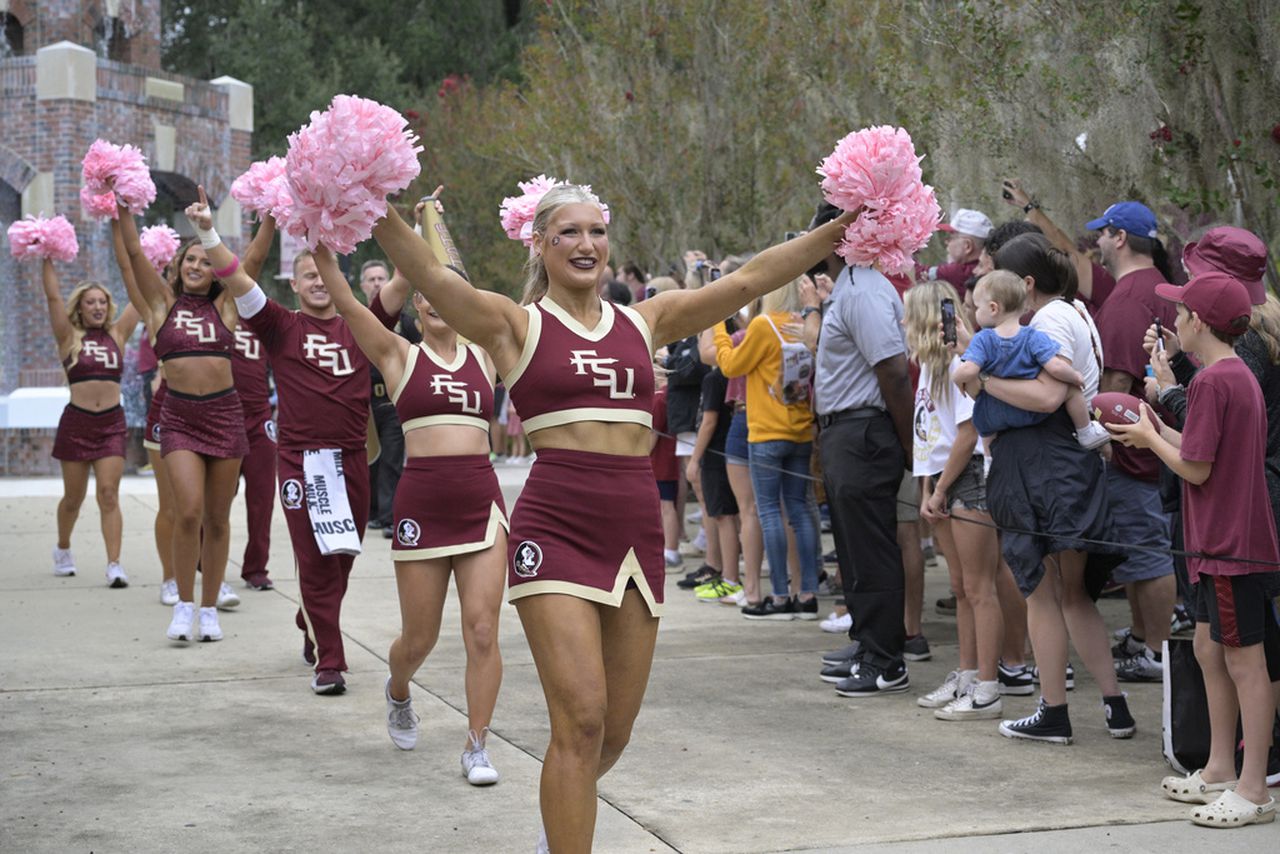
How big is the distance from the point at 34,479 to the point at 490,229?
9342 mm

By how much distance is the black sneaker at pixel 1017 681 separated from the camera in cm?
728

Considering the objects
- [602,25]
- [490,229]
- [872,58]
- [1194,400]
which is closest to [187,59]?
[490,229]

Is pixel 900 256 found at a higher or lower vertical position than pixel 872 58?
lower

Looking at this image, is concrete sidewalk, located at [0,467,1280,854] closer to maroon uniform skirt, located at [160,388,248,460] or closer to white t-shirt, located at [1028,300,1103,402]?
maroon uniform skirt, located at [160,388,248,460]

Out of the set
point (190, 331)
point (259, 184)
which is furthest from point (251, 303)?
point (190, 331)

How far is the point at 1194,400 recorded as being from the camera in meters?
5.38

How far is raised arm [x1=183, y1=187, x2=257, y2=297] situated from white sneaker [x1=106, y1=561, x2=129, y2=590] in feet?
13.4

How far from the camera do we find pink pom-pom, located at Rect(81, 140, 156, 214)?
8625 millimetres

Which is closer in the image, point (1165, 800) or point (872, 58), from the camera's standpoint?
point (1165, 800)

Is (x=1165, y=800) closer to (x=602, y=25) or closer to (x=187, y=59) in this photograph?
(x=602, y=25)

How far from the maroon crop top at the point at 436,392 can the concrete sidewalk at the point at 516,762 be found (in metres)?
1.36

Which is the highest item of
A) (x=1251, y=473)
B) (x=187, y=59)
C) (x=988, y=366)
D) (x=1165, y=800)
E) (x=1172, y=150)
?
(x=187, y=59)

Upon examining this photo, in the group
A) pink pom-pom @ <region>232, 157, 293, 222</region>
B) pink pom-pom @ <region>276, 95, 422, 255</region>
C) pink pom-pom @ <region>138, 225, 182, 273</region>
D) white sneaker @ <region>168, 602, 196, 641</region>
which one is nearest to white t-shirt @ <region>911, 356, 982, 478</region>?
pink pom-pom @ <region>232, 157, 293, 222</region>

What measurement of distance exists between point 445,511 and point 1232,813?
309 cm
